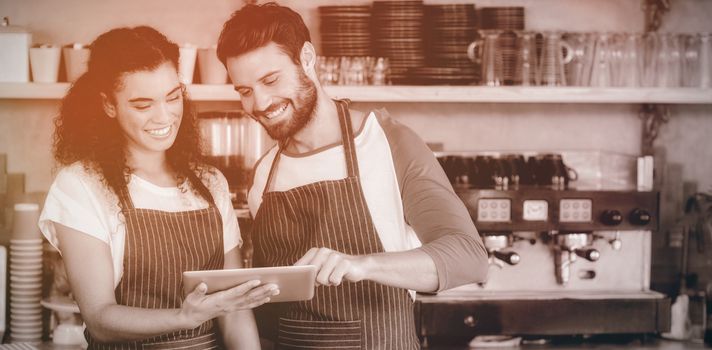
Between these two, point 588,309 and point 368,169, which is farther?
point 588,309

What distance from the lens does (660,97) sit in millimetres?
2938

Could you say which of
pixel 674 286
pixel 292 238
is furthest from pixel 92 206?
pixel 674 286

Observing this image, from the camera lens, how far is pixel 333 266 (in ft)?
5.03

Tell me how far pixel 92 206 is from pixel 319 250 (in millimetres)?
616

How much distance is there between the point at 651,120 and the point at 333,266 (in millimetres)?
2258

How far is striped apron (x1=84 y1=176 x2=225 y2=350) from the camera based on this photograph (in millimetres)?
1854

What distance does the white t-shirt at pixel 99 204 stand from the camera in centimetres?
178

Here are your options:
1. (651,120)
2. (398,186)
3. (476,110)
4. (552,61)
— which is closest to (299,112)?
(398,186)

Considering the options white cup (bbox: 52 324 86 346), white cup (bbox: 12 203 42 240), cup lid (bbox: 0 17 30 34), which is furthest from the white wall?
white cup (bbox: 52 324 86 346)

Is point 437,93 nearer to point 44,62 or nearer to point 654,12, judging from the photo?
point 654,12

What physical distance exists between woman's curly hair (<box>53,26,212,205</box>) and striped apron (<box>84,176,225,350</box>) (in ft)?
0.28

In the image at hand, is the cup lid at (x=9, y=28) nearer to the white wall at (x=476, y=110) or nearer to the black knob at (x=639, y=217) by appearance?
the white wall at (x=476, y=110)

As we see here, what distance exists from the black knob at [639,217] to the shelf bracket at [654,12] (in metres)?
1.00

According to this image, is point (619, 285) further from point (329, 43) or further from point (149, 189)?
point (149, 189)
